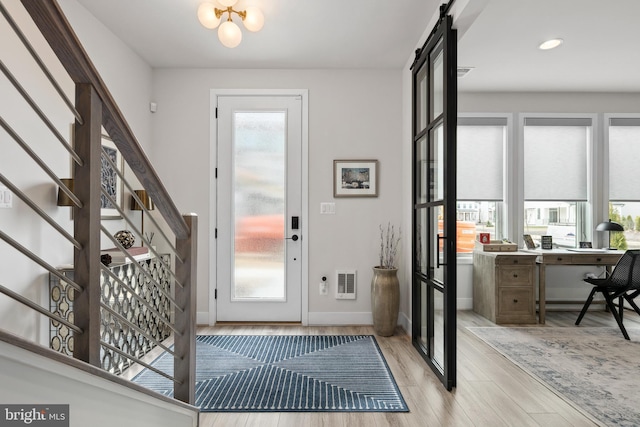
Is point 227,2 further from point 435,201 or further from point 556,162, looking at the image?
point 556,162

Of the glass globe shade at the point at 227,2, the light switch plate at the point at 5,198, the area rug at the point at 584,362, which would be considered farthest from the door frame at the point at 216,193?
the light switch plate at the point at 5,198

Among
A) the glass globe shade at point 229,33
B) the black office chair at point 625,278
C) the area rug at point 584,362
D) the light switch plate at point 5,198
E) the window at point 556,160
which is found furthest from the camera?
the window at point 556,160

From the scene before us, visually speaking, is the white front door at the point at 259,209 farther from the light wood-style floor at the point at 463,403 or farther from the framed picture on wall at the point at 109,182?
the light wood-style floor at the point at 463,403

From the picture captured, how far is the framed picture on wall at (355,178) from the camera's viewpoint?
414 cm

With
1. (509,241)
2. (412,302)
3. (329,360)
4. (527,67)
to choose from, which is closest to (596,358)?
(412,302)

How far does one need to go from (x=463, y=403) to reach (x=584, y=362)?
136cm

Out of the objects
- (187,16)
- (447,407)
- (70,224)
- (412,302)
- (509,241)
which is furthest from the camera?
(509,241)

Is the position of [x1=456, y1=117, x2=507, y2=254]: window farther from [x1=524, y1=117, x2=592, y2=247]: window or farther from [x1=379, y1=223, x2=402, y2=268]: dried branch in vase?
[x1=379, y1=223, x2=402, y2=268]: dried branch in vase

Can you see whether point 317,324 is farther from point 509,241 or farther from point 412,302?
point 509,241

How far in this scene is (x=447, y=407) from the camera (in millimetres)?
2344

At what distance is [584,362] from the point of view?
3.07 meters

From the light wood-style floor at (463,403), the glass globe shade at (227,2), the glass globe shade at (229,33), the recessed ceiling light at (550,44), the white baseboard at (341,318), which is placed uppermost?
the recessed ceiling light at (550,44)

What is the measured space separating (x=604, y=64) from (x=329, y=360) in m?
3.99

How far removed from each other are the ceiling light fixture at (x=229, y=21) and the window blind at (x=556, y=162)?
371 cm
